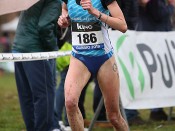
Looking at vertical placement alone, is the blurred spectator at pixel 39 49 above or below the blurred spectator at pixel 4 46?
above

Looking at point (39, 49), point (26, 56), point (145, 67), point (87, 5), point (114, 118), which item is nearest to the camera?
point (87, 5)

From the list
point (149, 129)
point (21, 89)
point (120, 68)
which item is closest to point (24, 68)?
point (21, 89)

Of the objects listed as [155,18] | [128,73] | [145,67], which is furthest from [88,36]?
[155,18]

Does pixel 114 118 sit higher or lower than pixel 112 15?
lower

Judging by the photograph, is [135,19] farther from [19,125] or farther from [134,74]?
[19,125]

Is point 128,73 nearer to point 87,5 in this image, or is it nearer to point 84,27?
point 84,27

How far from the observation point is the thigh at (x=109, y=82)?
19.4 ft

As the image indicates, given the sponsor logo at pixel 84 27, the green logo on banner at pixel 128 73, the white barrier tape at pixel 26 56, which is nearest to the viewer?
the sponsor logo at pixel 84 27

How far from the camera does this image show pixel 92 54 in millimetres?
5926

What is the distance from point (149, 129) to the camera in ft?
26.5

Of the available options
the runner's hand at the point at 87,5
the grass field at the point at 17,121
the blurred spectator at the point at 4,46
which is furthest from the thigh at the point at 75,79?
the blurred spectator at the point at 4,46

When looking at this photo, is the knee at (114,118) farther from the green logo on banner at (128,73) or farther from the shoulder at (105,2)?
the green logo on banner at (128,73)

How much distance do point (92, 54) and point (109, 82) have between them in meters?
0.33

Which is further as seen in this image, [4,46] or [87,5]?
[4,46]
